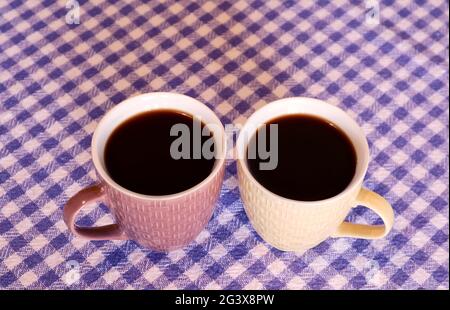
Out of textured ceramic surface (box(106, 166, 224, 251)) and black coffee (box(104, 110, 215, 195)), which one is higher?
black coffee (box(104, 110, 215, 195))

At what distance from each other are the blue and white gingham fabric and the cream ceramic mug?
0.13ft

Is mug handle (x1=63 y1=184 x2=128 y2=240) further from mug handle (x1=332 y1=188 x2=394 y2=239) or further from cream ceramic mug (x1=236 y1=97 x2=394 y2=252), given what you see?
mug handle (x1=332 y1=188 x2=394 y2=239)

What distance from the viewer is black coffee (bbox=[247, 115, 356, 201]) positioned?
605 millimetres

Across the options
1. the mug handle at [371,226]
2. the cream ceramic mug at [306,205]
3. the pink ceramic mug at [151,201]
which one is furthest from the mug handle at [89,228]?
the mug handle at [371,226]

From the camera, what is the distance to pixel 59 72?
828 millimetres

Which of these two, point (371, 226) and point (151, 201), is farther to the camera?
point (371, 226)

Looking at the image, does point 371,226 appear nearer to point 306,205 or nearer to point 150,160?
point 306,205

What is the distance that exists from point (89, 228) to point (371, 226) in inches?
13.2

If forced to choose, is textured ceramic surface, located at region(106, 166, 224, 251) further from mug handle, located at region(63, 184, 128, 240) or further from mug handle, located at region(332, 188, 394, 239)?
mug handle, located at region(332, 188, 394, 239)

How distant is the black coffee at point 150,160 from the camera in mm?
598

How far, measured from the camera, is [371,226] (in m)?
0.66

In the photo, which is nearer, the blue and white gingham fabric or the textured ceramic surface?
the textured ceramic surface

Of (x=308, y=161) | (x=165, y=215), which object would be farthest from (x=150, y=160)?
(x=308, y=161)

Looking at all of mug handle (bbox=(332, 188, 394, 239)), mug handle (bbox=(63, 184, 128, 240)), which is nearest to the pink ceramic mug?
mug handle (bbox=(63, 184, 128, 240))
